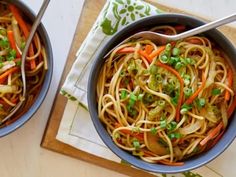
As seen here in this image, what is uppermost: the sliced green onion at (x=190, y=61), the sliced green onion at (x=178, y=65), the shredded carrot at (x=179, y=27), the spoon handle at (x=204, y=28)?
the spoon handle at (x=204, y=28)

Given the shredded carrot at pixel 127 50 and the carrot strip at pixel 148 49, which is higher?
the carrot strip at pixel 148 49

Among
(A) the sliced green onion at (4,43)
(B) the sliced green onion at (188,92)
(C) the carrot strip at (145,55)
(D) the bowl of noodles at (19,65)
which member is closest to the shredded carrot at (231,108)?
(B) the sliced green onion at (188,92)

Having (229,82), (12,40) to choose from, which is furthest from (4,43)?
(229,82)

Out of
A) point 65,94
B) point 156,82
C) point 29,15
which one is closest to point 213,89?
point 156,82

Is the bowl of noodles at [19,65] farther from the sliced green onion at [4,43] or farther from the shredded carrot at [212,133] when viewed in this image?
the shredded carrot at [212,133]

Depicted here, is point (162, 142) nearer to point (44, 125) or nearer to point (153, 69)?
point (153, 69)

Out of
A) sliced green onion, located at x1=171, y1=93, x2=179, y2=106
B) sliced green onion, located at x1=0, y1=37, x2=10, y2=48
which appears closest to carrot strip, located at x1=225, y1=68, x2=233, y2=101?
sliced green onion, located at x1=171, y1=93, x2=179, y2=106
